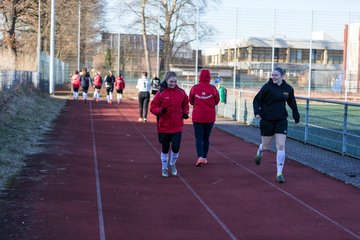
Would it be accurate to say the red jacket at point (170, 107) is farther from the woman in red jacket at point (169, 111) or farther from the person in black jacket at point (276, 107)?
the person in black jacket at point (276, 107)

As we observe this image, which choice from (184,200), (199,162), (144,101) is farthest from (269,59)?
(184,200)

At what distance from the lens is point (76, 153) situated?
503 inches

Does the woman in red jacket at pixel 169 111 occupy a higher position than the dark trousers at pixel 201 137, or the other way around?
the woman in red jacket at pixel 169 111

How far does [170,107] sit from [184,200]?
205cm

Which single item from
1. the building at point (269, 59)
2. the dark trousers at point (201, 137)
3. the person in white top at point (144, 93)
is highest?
the building at point (269, 59)

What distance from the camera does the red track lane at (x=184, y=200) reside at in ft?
22.2

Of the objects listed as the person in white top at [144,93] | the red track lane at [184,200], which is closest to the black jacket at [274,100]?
the red track lane at [184,200]

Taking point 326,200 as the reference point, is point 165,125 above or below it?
above

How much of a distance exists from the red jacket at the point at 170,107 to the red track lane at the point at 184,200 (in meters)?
0.88

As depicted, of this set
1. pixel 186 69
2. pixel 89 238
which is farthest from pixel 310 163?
pixel 186 69

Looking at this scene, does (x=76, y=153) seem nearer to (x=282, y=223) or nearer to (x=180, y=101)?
(x=180, y=101)

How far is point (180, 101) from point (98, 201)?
2618 millimetres

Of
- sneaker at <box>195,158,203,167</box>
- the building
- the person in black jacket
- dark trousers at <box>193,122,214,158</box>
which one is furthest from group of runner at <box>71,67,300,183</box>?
the building

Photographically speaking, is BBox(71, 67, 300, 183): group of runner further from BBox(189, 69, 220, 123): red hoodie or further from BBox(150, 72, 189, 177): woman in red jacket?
BBox(189, 69, 220, 123): red hoodie
